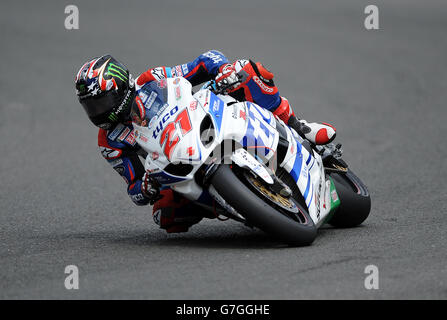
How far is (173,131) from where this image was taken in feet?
19.7

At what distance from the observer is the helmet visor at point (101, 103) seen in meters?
6.42

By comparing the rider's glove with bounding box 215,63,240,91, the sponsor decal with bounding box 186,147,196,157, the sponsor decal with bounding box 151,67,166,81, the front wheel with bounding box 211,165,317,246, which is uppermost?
the sponsor decal with bounding box 151,67,166,81

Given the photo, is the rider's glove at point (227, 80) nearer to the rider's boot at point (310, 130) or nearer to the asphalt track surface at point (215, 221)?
the rider's boot at point (310, 130)

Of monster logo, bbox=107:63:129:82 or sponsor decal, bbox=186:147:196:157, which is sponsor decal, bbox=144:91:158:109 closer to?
monster logo, bbox=107:63:129:82

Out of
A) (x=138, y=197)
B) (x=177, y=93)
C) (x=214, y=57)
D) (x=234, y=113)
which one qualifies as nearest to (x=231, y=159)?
(x=234, y=113)

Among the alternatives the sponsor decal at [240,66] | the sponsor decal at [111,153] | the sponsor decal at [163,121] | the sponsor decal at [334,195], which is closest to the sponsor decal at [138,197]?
the sponsor decal at [111,153]

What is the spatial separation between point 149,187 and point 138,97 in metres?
0.67

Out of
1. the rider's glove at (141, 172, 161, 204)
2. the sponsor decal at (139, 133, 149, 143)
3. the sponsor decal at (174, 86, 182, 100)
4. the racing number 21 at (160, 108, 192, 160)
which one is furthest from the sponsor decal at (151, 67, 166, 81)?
the rider's glove at (141, 172, 161, 204)

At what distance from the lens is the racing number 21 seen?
19.6ft

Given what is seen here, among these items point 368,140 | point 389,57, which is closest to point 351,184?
point 368,140

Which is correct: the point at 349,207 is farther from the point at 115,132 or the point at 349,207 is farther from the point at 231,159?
the point at 115,132

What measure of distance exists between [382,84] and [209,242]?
398 inches

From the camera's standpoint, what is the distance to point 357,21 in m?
22.5
